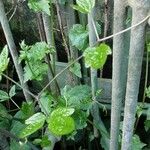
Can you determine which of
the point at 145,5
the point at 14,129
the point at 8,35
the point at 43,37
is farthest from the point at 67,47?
the point at 145,5

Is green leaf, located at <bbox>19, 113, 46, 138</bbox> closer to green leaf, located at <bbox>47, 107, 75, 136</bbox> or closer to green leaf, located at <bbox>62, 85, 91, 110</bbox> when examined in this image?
green leaf, located at <bbox>47, 107, 75, 136</bbox>

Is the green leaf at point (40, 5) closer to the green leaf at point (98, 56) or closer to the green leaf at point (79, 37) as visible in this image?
the green leaf at point (79, 37)

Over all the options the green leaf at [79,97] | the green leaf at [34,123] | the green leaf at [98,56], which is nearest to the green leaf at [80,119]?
the green leaf at [79,97]

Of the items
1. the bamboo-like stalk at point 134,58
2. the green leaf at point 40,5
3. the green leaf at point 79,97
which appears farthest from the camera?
the green leaf at point 79,97

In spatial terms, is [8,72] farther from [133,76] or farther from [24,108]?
[133,76]

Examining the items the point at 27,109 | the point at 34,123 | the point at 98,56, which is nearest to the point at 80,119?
the point at 27,109

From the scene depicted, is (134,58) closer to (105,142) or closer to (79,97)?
(79,97)

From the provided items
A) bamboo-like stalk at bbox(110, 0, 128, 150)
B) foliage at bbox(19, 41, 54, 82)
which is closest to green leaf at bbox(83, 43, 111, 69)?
bamboo-like stalk at bbox(110, 0, 128, 150)
